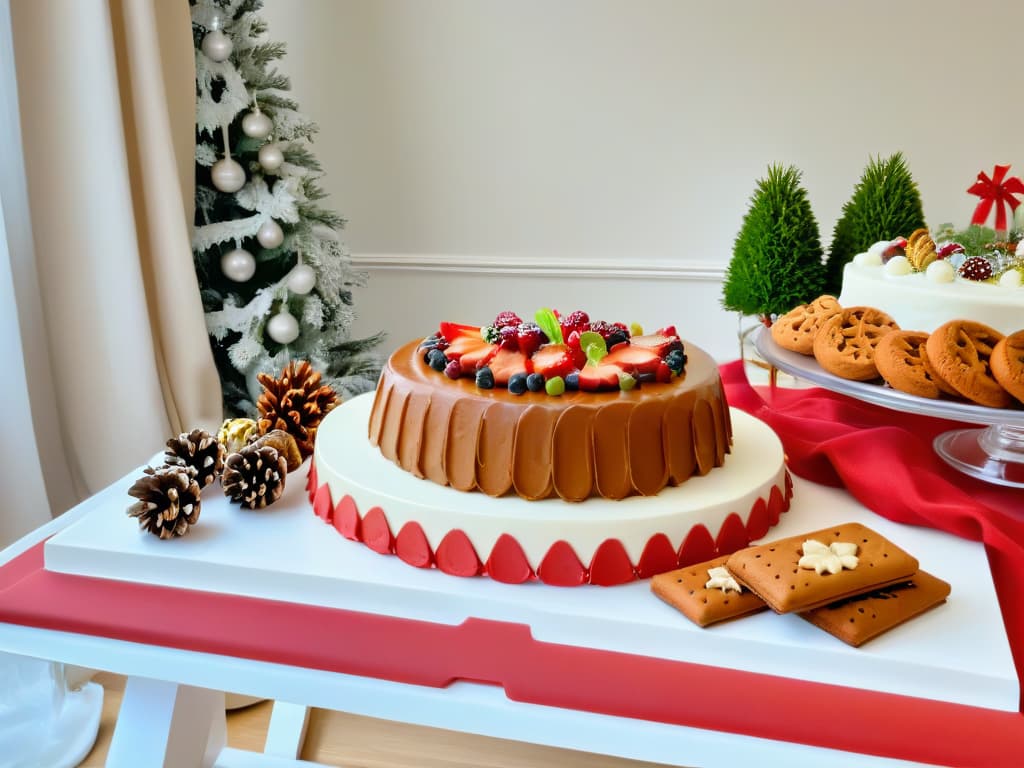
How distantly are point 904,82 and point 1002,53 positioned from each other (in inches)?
10.3

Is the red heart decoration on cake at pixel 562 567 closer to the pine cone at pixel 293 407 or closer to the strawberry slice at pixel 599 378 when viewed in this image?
the strawberry slice at pixel 599 378

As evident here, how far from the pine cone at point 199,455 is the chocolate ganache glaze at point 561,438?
268mm

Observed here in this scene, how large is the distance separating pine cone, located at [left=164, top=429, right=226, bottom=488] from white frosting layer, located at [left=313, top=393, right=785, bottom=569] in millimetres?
147

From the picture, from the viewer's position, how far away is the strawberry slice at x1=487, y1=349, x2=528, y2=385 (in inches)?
40.8

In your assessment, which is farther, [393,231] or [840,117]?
[393,231]

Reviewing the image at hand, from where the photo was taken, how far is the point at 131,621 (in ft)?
3.13

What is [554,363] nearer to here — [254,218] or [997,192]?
[997,192]

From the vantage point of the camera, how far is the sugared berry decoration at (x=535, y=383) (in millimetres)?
1006

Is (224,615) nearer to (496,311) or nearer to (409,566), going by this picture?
(409,566)

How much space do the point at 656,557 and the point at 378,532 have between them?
0.30 m

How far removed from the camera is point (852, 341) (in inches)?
46.5

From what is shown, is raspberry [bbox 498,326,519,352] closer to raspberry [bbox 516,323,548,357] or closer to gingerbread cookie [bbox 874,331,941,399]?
raspberry [bbox 516,323,548,357]

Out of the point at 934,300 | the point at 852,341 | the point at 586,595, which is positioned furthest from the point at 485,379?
the point at 934,300

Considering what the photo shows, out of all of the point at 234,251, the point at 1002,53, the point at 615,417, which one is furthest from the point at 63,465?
the point at 1002,53
